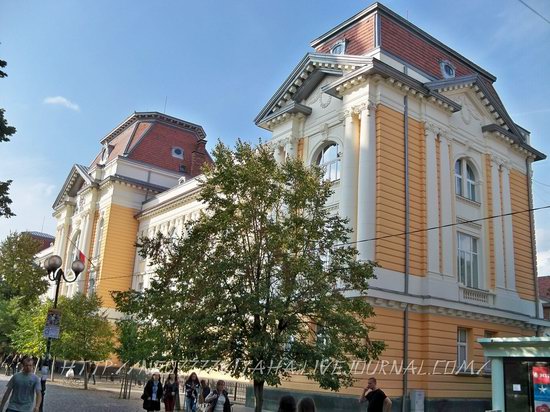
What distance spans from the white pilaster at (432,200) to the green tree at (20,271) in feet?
121

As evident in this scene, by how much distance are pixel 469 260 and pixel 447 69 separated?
9566 millimetres

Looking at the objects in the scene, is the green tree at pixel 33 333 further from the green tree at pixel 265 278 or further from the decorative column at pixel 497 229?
the decorative column at pixel 497 229

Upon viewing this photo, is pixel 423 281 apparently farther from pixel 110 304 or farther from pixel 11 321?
pixel 11 321

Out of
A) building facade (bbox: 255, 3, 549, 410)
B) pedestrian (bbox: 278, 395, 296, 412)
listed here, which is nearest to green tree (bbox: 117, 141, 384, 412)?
building facade (bbox: 255, 3, 549, 410)

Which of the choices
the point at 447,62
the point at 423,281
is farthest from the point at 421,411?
the point at 447,62

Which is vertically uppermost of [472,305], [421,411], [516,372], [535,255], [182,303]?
[535,255]

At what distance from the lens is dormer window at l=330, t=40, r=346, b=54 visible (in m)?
27.5

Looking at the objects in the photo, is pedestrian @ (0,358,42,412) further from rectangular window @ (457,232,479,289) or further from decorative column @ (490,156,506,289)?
decorative column @ (490,156,506,289)

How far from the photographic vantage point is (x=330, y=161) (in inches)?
1024

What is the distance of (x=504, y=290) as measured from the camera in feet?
89.2

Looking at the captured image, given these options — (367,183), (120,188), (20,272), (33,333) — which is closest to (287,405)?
(367,183)

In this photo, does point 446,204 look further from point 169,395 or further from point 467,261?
point 169,395

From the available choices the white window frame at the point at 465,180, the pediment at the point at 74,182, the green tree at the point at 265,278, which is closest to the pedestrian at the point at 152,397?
the green tree at the point at 265,278

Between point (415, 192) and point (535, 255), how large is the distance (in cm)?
982
